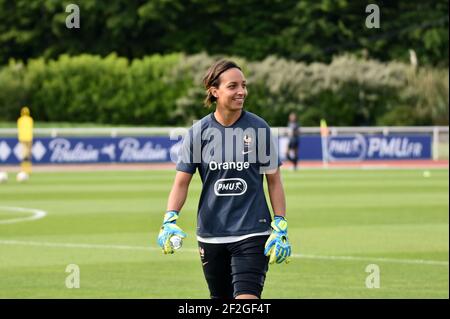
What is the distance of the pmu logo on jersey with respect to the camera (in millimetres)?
7656

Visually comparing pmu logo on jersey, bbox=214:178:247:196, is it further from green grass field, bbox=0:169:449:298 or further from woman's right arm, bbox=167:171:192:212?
green grass field, bbox=0:169:449:298

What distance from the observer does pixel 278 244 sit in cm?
761

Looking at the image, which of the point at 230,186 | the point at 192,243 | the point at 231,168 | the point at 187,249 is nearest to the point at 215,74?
the point at 231,168

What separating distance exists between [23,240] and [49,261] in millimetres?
2521

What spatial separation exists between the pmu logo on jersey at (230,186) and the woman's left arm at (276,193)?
203 millimetres

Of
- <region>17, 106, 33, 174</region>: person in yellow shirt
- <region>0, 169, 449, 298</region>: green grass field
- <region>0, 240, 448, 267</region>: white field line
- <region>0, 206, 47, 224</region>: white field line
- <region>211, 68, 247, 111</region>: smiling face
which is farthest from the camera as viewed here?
<region>17, 106, 33, 174</region>: person in yellow shirt

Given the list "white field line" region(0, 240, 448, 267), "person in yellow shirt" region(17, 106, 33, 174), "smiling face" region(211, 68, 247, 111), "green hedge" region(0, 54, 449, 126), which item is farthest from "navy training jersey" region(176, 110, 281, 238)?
"green hedge" region(0, 54, 449, 126)

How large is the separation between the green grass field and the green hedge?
971 inches

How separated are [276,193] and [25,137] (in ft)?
95.4

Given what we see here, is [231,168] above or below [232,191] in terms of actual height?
above

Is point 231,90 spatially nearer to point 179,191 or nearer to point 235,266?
point 179,191

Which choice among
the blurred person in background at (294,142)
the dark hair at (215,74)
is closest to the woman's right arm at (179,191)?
the dark hair at (215,74)

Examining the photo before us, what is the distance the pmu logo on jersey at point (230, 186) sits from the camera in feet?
25.1

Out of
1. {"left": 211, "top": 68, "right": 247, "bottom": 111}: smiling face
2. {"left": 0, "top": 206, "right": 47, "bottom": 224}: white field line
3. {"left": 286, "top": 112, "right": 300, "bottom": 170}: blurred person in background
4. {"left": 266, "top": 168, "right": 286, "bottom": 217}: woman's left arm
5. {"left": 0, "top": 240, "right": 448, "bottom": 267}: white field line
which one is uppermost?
{"left": 211, "top": 68, "right": 247, "bottom": 111}: smiling face
